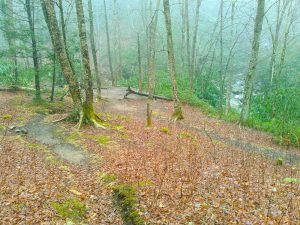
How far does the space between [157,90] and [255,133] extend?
1383 cm

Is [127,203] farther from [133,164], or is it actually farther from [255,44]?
[255,44]

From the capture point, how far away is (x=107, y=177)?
7.39 metres

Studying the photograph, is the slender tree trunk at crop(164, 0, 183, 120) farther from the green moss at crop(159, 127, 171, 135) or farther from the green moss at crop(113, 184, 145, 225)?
the green moss at crop(113, 184, 145, 225)

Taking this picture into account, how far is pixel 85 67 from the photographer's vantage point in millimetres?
12562

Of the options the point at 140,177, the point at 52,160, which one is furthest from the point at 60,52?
the point at 140,177

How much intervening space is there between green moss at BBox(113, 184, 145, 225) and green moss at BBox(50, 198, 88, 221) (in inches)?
29.9

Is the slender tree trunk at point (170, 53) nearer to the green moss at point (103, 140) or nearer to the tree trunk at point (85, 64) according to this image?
the tree trunk at point (85, 64)

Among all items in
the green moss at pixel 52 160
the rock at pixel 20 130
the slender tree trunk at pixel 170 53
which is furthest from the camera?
the slender tree trunk at pixel 170 53

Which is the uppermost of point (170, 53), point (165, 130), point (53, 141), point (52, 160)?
point (170, 53)

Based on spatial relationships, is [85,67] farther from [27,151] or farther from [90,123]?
[27,151]

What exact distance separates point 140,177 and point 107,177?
2.88ft

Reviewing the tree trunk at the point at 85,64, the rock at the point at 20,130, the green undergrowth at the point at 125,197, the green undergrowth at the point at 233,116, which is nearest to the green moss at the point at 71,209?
the green undergrowth at the point at 125,197

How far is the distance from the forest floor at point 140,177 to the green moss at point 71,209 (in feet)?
0.07

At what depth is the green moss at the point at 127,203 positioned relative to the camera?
5.53m
